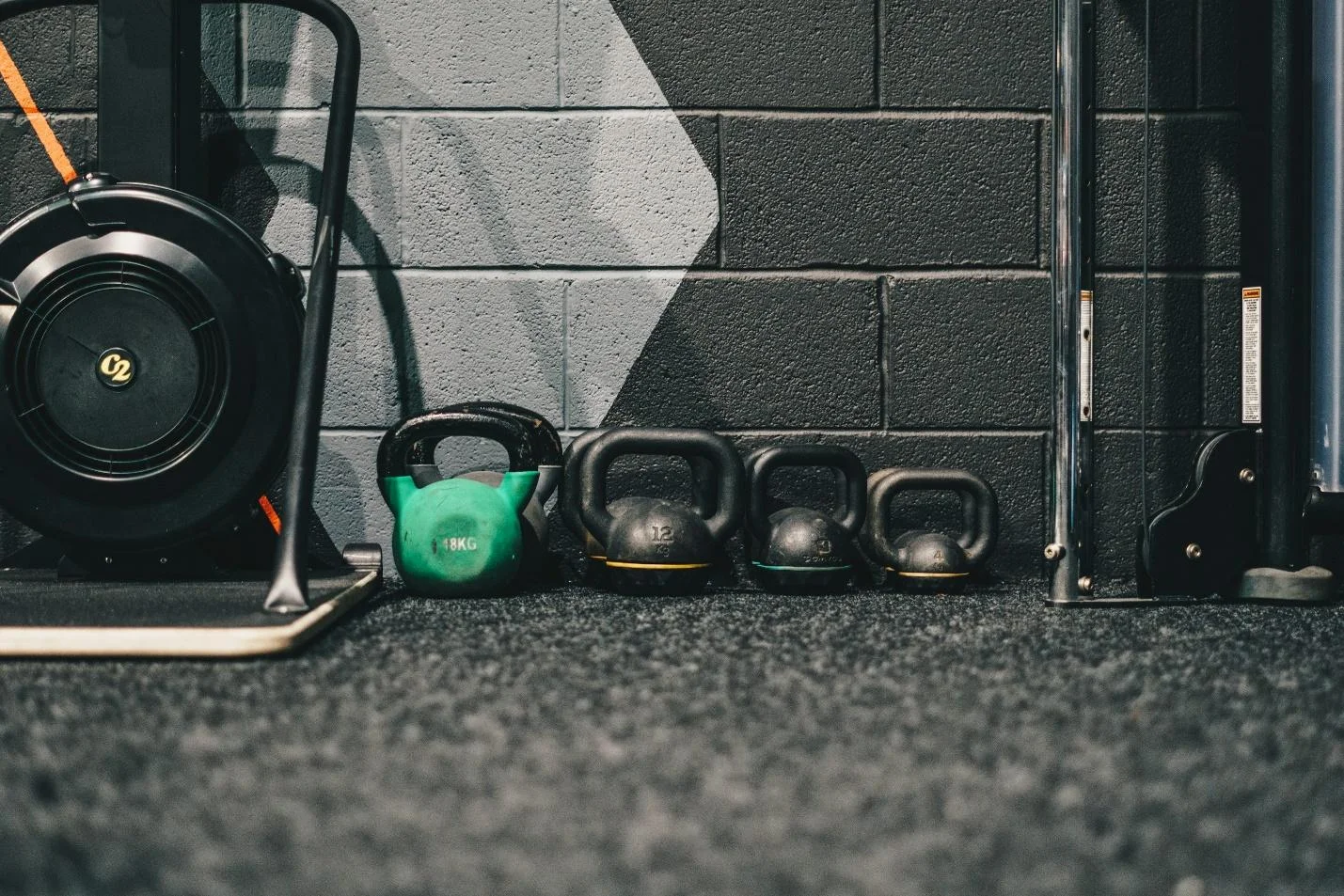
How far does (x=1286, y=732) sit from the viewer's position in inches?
41.9

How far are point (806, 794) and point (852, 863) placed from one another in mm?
138

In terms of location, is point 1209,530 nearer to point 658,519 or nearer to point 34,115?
point 658,519

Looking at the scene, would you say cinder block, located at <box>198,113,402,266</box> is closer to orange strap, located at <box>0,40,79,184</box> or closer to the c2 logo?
orange strap, located at <box>0,40,79,184</box>

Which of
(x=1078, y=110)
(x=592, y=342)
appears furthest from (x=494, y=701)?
(x=1078, y=110)

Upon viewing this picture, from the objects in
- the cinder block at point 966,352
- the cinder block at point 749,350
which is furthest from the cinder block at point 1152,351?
the cinder block at point 749,350

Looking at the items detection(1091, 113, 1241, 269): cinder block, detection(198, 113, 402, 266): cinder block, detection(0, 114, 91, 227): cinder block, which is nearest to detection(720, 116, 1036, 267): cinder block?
detection(1091, 113, 1241, 269): cinder block

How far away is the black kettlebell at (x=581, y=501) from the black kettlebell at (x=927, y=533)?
0.31 m

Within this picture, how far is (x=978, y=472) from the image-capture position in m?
2.15

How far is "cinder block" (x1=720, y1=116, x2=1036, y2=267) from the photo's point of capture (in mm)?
2145

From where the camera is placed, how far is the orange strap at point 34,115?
2109 millimetres

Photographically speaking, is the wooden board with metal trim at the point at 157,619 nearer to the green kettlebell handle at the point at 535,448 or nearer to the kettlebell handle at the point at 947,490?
the green kettlebell handle at the point at 535,448

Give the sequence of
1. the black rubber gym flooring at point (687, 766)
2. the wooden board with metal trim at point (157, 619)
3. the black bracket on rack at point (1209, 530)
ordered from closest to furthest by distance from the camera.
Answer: the black rubber gym flooring at point (687, 766)
the wooden board with metal trim at point (157, 619)
the black bracket on rack at point (1209, 530)

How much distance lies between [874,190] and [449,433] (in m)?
0.97

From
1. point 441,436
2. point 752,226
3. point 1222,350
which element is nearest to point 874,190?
point 752,226
